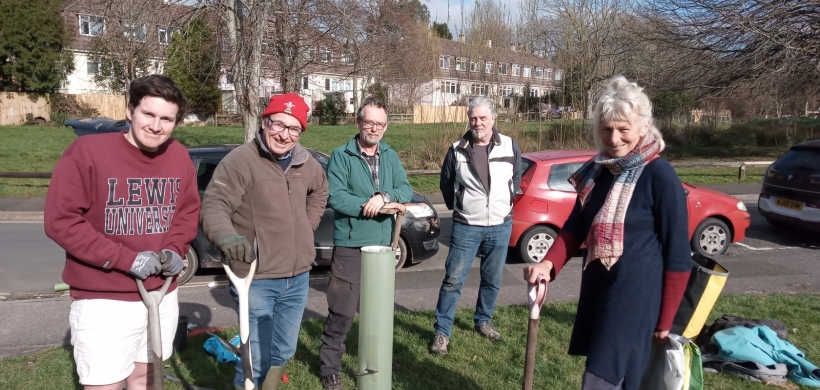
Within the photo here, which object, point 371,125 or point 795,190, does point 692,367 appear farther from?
point 795,190

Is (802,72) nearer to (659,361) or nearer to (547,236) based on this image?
(547,236)

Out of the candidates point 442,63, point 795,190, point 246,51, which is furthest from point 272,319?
point 442,63

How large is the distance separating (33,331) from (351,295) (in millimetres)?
3154

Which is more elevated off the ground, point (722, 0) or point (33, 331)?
point (722, 0)

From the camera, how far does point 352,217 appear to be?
3.85m

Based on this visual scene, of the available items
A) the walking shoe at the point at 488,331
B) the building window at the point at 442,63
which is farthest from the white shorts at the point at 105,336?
the building window at the point at 442,63

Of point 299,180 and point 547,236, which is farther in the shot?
point 547,236

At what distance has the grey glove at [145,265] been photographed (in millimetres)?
2455

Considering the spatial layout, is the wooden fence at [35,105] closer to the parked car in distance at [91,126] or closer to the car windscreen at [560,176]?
the parked car in distance at [91,126]

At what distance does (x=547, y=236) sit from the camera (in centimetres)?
794

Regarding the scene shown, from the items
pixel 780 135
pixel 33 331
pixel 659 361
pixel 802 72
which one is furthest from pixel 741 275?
pixel 780 135

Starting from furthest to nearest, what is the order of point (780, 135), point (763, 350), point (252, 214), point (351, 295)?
point (780, 135) → point (763, 350) → point (351, 295) → point (252, 214)

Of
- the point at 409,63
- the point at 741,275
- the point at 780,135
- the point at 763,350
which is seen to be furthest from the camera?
the point at 780,135

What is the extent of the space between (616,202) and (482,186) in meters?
2.15
